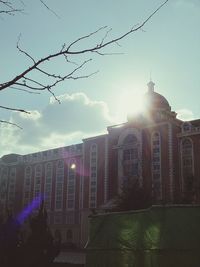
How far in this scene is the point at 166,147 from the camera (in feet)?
135

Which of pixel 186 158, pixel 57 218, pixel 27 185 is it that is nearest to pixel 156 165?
pixel 186 158

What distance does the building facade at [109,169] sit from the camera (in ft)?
132

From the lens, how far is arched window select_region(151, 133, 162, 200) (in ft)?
132

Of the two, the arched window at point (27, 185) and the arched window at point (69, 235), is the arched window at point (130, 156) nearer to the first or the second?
the arched window at point (69, 235)

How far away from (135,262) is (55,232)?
4529 cm

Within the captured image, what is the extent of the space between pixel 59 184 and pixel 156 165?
52.3 ft

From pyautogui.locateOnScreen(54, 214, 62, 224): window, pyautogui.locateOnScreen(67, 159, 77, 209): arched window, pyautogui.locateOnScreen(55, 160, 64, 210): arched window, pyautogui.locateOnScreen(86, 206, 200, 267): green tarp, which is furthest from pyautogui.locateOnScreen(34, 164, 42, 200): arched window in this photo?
pyautogui.locateOnScreen(86, 206, 200, 267): green tarp

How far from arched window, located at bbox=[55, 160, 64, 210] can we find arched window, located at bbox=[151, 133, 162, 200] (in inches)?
589

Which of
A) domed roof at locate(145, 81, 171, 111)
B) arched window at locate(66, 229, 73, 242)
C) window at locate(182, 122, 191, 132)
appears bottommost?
arched window at locate(66, 229, 73, 242)

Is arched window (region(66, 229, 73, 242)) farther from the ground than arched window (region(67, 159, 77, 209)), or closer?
closer

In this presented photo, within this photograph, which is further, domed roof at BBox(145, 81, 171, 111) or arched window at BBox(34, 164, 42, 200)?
arched window at BBox(34, 164, 42, 200)

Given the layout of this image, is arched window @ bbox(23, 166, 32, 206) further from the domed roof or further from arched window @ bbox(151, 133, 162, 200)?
arched window @ bbox(151, 133, 162, 200)

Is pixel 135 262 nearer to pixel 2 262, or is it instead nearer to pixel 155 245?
pixel 155 245

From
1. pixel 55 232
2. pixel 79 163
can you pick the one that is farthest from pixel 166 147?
pixel 55 232
